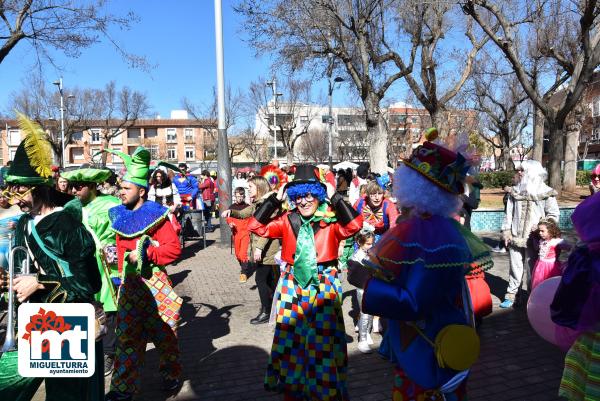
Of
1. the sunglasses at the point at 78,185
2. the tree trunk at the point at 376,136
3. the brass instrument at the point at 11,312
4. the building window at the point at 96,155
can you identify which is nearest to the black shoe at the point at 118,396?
the brass instrument at the point at 11,312

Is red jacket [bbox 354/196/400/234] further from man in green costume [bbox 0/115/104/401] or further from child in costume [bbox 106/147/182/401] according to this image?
man in green costume [bbox 0/115/104/401]

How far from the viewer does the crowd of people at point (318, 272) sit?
2.30 metres

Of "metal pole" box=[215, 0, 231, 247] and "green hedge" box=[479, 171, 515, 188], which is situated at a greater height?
"metal pole" box=[215, 0, 231, 247]

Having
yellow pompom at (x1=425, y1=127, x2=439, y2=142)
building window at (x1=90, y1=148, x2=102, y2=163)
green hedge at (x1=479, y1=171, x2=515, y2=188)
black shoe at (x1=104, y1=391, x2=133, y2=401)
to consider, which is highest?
yellow pompom at (x1=425, y1=127, x2=439, y2=142)

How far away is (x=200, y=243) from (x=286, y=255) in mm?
10053

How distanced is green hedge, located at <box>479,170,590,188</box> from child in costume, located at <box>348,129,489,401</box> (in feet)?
93.1

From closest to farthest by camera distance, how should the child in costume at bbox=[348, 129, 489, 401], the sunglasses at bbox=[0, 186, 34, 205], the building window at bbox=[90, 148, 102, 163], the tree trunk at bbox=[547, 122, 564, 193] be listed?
the child in costume at bbox=[348, 129, 489, 401] → the sunglasses at bbox=[0, 186, 34, 205] → the building window at bbox=[90, 148, 102, 163] → the tree trunk at bbox=[547, 122, 564, 193]

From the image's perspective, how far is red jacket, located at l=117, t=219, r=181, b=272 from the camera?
4000 mm

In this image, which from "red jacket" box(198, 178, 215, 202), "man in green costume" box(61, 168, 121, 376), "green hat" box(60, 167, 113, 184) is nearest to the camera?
"man in green costume" box(61, 168, 121, 376)

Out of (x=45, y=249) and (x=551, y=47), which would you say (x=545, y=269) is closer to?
(x=45, y=249)

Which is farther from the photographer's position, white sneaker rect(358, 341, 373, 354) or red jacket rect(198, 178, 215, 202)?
red jacket rect(198, 178, 215, 202)

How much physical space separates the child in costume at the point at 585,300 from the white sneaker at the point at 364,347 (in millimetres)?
3007

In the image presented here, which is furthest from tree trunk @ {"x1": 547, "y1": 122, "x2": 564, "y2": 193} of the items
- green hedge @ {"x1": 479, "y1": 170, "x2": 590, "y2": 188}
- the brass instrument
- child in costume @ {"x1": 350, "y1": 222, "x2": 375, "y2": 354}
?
the brass instrument

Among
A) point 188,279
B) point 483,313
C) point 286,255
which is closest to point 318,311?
point 286,255
